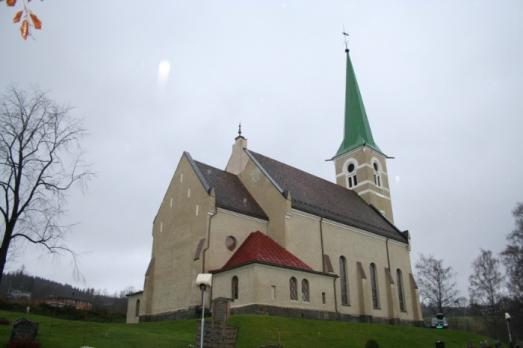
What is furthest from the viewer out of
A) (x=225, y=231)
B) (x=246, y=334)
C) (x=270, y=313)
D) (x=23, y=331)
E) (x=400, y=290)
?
(x=400, y=290)

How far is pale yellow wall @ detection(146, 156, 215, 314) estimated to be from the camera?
29.2 meters

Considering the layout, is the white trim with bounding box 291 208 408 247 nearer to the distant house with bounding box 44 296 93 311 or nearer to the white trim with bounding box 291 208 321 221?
the white trim with bounding box 291 208 321 221

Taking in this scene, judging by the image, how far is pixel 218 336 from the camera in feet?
59.3

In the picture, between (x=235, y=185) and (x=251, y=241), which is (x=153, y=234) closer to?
(x=235, y=185)

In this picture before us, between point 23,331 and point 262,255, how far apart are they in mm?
13572

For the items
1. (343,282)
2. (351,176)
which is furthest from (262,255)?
(351,176)

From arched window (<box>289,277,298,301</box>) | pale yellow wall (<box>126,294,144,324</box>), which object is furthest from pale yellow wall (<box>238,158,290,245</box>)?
pale yellow wall (<box>126,294,144,324</box>)

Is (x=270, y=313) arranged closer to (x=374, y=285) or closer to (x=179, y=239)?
(x=179, y=239)

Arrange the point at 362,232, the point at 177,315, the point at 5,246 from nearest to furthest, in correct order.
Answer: the point at 5,246 < the point at 177,315 < the point at 362,232

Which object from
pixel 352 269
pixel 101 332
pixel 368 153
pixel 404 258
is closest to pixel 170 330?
pixel 101 332

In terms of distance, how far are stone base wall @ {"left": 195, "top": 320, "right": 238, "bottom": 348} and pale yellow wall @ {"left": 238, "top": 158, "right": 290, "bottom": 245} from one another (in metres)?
12.7

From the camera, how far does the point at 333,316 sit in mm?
29219

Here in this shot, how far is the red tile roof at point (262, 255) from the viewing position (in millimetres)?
26312

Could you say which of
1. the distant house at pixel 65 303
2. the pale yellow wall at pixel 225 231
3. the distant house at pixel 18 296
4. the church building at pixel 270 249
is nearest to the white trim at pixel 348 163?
the church building at pixel 270 249
